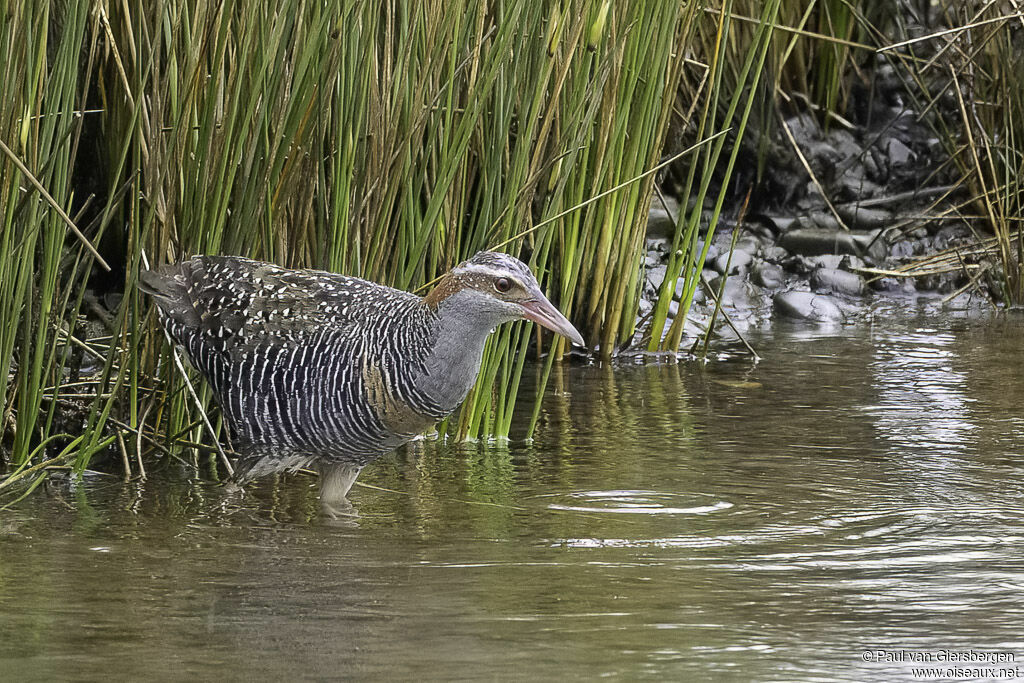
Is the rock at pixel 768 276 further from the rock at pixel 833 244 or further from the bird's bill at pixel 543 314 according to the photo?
the bird's bill at pixel 543 314

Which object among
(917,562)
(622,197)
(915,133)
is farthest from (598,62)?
(915,133)

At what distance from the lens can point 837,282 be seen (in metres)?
7.57

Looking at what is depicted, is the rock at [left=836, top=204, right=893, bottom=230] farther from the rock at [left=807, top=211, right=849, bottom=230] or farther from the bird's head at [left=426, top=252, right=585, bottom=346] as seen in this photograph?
the bird's head at [left=426, top=252, right=585, bottom=346]

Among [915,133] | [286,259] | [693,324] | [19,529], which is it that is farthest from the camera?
[915,133]

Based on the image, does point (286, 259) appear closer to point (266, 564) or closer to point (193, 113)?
point (193, 113)

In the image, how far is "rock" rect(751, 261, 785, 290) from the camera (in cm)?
762

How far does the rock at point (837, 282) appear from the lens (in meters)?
7.56

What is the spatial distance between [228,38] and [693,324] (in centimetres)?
330

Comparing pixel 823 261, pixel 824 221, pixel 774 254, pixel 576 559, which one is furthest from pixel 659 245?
pixel 576 559

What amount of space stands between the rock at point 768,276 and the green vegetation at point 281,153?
2415mm

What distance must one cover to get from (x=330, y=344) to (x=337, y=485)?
43cm

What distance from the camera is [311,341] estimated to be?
3.65 m

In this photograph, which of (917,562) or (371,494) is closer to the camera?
(917,562)

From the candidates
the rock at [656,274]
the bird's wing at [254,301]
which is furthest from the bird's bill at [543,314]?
the rock at [656,274]
